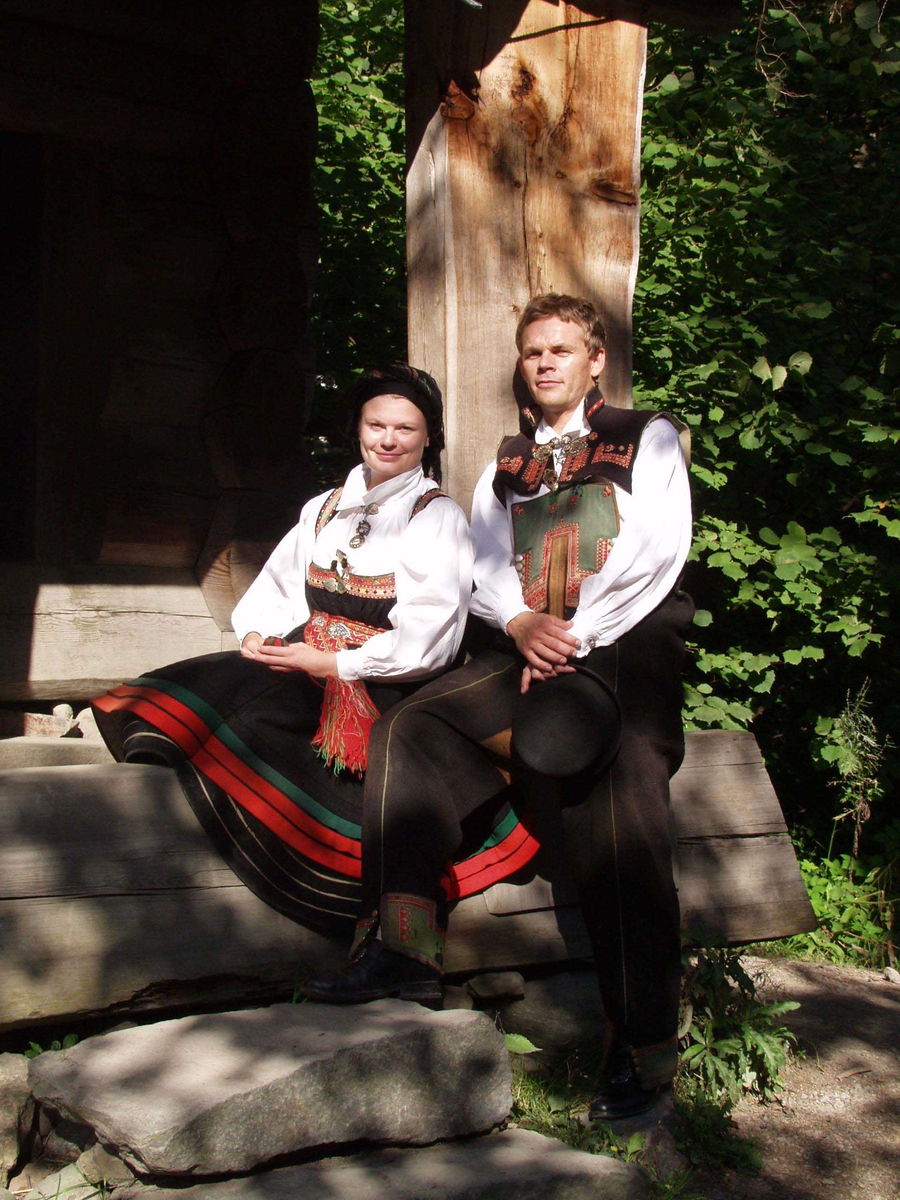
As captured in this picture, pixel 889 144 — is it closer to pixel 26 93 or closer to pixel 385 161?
pixel 385 161

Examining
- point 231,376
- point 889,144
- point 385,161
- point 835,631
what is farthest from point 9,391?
point 889,144

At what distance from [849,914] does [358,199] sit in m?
4.19

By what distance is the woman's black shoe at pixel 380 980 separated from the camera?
7.99ft

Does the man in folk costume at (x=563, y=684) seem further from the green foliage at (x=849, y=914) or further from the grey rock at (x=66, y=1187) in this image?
the green foliage at (x=849, y=914)

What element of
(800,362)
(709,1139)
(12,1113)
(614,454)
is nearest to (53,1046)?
(12,1113)

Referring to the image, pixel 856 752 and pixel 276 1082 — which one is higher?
pixel 856 752

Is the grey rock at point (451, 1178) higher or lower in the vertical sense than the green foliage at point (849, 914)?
higher

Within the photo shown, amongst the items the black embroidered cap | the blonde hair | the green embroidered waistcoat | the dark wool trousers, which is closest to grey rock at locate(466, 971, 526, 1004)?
the dark wool trousers

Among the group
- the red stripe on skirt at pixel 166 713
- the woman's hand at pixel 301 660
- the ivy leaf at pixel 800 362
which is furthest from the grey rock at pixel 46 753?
the ivy leaf at pixel 800 362

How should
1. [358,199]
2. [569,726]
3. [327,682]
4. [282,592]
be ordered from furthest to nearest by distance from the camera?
[358,199] < [282,592] < [327,682] < [569,726]

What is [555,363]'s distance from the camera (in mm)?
2891

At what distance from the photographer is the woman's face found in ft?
9.55

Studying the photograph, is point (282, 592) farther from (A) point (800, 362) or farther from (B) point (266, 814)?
(A) point (800, 362)

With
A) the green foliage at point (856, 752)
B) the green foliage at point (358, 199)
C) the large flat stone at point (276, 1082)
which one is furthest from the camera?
the green foliage at point (358, 199)
